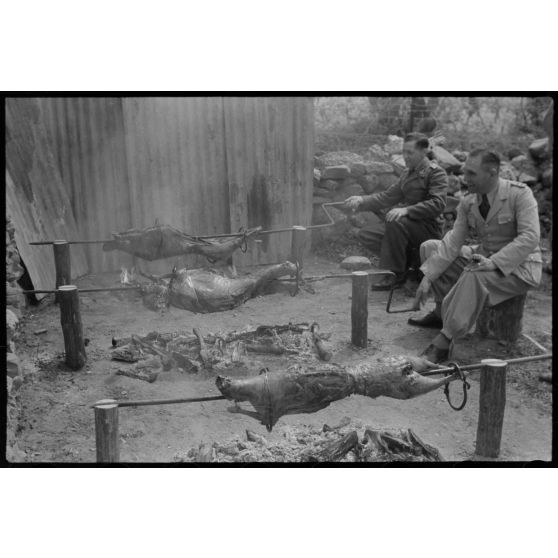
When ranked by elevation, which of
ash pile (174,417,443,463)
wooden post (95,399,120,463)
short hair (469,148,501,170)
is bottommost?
ash pile (174,417,443,463)

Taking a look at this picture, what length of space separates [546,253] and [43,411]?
9.56 feet

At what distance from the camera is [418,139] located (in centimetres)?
391

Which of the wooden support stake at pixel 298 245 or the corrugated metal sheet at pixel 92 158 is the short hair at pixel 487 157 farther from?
the corrugated metal sheet at pixel 92 158

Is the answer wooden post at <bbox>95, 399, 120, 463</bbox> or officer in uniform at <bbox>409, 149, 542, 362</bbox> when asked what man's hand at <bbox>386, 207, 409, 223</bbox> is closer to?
officer in uniform at <bbox>409, 149, 542, 362</bbox>

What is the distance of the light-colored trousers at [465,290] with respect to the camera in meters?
3.83

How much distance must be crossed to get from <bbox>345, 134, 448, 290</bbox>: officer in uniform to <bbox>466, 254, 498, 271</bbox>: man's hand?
235 millimetres

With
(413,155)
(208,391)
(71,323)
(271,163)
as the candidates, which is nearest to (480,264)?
(413,155)

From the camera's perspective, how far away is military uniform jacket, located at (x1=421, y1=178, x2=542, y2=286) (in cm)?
377

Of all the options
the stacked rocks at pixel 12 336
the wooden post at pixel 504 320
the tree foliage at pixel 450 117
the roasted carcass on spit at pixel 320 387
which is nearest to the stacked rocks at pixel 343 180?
the tree foliage at pixel 450 117

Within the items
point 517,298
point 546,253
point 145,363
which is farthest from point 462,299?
point 145,363

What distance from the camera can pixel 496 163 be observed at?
380cm

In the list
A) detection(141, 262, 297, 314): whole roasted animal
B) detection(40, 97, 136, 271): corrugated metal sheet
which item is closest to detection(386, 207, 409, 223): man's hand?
detection(141, 262, 297, 314): whole roasted animal

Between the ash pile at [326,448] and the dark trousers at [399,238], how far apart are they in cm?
93

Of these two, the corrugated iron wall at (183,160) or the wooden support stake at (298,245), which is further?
the wooden support stake at (298,245)
